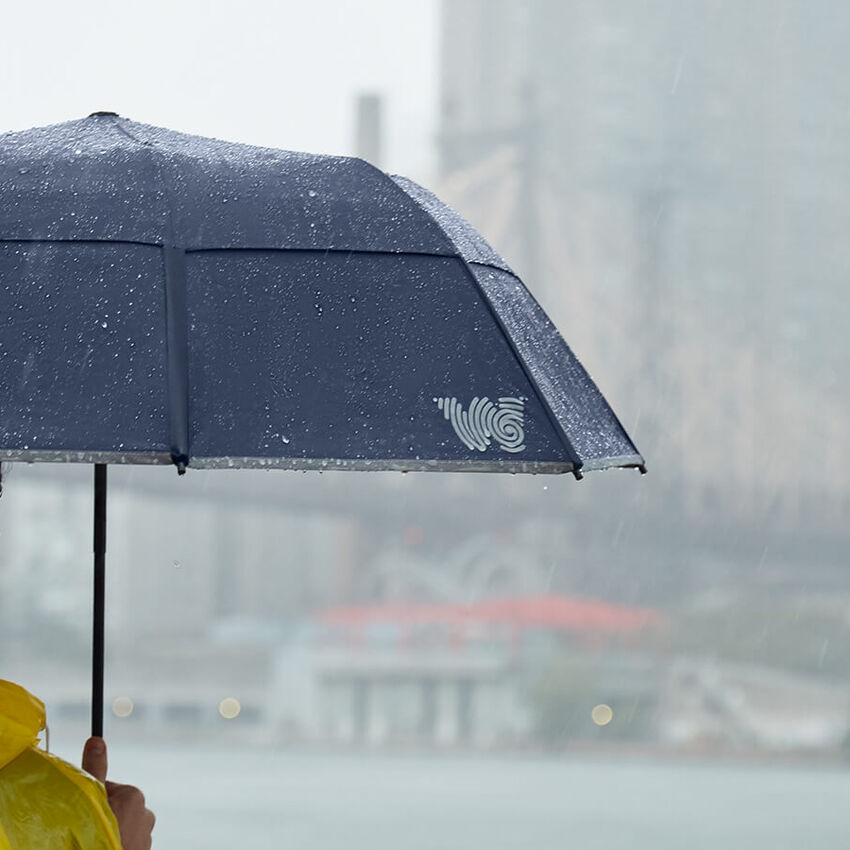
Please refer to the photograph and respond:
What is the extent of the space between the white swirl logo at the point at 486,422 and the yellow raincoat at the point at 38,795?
29cm

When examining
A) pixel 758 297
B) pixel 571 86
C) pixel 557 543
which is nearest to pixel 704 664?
pixel 557 543

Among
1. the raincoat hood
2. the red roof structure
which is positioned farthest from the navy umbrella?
the red roof structure

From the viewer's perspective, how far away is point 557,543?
119 ft

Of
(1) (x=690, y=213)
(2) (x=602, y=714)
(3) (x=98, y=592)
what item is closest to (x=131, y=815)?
(3) (x=98, y=592)

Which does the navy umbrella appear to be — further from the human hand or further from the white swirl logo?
the human hand

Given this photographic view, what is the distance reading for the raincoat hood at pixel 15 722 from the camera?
869 mm

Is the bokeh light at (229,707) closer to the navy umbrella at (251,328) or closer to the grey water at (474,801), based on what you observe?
the grey water at (474,801)

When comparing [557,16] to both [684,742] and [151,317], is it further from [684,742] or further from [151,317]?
[151,317]

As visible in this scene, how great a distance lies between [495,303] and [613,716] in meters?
38.6

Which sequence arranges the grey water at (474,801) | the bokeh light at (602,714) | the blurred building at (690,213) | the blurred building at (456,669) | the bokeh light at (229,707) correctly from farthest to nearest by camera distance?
the bokeh light at (602,714)
the blurred building at (690,213)
the bokeh light at (229,707)
the blurred building at (456,669)
the grey water at (474,801)

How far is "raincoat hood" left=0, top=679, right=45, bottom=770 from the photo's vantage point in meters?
0.87

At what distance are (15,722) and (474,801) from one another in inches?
1370

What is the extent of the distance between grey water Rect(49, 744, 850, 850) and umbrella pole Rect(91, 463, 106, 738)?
24.9 meters

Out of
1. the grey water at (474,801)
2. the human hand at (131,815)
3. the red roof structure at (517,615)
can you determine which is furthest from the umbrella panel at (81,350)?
the red roof structure at (517,615)
